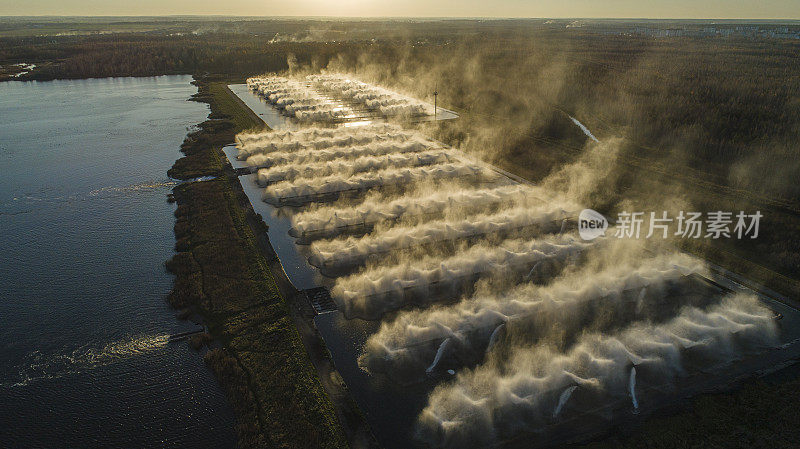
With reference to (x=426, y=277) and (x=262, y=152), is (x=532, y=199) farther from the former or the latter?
(x=262, y=152)

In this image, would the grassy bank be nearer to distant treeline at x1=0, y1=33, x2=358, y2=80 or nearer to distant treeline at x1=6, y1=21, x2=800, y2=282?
distant treeline at x1=6, y1=21, x2=800, y2=282

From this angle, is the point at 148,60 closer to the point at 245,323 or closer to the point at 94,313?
the point at 94,313

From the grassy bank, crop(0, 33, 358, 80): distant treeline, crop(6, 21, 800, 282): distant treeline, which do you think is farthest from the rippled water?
crop(0, 33, 358, 80): distant treeline

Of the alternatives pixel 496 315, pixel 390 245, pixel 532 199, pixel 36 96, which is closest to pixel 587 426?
pixel 496 315

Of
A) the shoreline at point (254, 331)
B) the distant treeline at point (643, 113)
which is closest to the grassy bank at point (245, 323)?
the shoreline at point (254, 331)

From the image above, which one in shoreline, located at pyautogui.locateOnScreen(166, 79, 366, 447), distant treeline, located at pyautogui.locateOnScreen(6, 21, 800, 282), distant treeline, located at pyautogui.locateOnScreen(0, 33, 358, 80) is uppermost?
distant treeline, located at pyautogui.locateOnScreen(0, 33, 358, 80)

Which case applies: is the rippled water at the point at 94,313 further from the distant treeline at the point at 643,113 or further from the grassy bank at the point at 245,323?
the distant treeline at the point at 643,113
